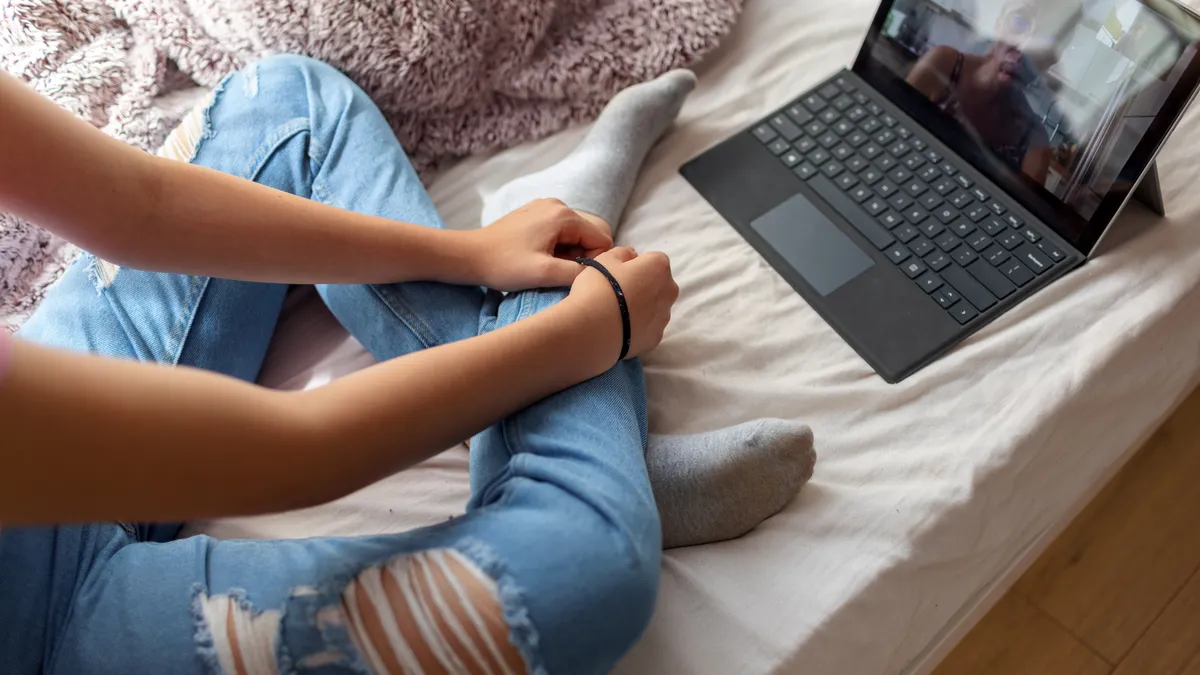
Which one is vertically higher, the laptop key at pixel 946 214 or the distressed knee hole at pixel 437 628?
the laptop key at pixel 946 214

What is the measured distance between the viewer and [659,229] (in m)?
0.87

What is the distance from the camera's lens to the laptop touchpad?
800 mm

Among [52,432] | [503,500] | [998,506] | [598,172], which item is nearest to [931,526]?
[998,506]

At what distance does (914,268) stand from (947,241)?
0.04 metres


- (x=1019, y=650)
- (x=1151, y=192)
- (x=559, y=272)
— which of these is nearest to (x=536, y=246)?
(x=559, y=272)

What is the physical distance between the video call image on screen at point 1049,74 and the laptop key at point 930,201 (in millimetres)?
62

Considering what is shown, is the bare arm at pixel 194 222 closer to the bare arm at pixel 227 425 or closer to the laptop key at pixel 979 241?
the bare arm at pixel 227 425

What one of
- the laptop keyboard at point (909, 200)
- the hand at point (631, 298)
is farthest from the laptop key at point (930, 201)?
the hand at point (631, 298)

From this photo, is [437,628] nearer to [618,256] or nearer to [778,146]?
[618,256]

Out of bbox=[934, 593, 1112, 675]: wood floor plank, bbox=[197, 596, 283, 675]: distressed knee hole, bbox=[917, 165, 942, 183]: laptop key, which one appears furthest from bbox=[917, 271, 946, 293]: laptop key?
bbox=[197, 596, 283, 675]: distressed knee hole

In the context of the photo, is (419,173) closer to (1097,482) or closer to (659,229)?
(659,229)

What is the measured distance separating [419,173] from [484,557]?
1.76ft

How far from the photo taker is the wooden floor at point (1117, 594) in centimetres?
92

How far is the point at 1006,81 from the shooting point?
2.53 ft
